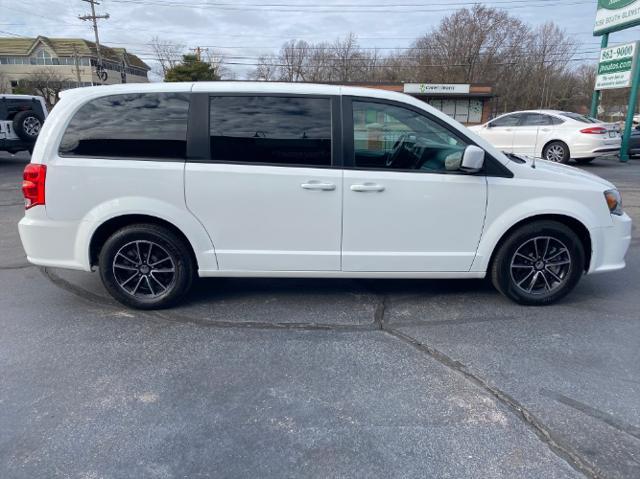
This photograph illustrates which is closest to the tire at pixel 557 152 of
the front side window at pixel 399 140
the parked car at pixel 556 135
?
the parked car at pixel 556 135

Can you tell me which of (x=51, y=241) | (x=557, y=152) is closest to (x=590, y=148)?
(x=557, y=152)

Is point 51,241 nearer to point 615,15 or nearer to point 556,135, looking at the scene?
point 556,135

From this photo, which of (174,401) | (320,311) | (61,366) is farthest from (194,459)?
(320,311)

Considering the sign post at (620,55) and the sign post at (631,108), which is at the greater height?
the sign post at (620,55)

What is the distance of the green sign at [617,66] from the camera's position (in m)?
14.5

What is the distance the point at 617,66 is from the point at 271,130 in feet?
53.7

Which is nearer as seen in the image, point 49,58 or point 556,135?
point 556,135

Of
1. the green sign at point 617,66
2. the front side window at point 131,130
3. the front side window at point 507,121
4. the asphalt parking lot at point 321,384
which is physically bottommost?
the asphalt parking lot at point 321,384

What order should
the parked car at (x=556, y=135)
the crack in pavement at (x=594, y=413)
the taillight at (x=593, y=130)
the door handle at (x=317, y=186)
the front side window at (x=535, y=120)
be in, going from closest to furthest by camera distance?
the crack in pavement at (x=594, y=413) < the door handle at (x=317, y=186) < the taillight at (x=593, y=130) < the parked car at (x=556, y=135) < the front side window at (x=535, y=120)

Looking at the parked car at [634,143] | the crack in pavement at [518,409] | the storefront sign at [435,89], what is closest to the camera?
the crack in pavement at [518,409]

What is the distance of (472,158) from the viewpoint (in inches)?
139

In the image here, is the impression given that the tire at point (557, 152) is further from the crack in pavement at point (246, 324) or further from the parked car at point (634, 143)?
the crack in pavement at point (246, 324)

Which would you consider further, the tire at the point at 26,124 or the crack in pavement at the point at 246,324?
the tire at the point at 26,124

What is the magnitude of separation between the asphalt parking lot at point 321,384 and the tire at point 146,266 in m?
0.16
